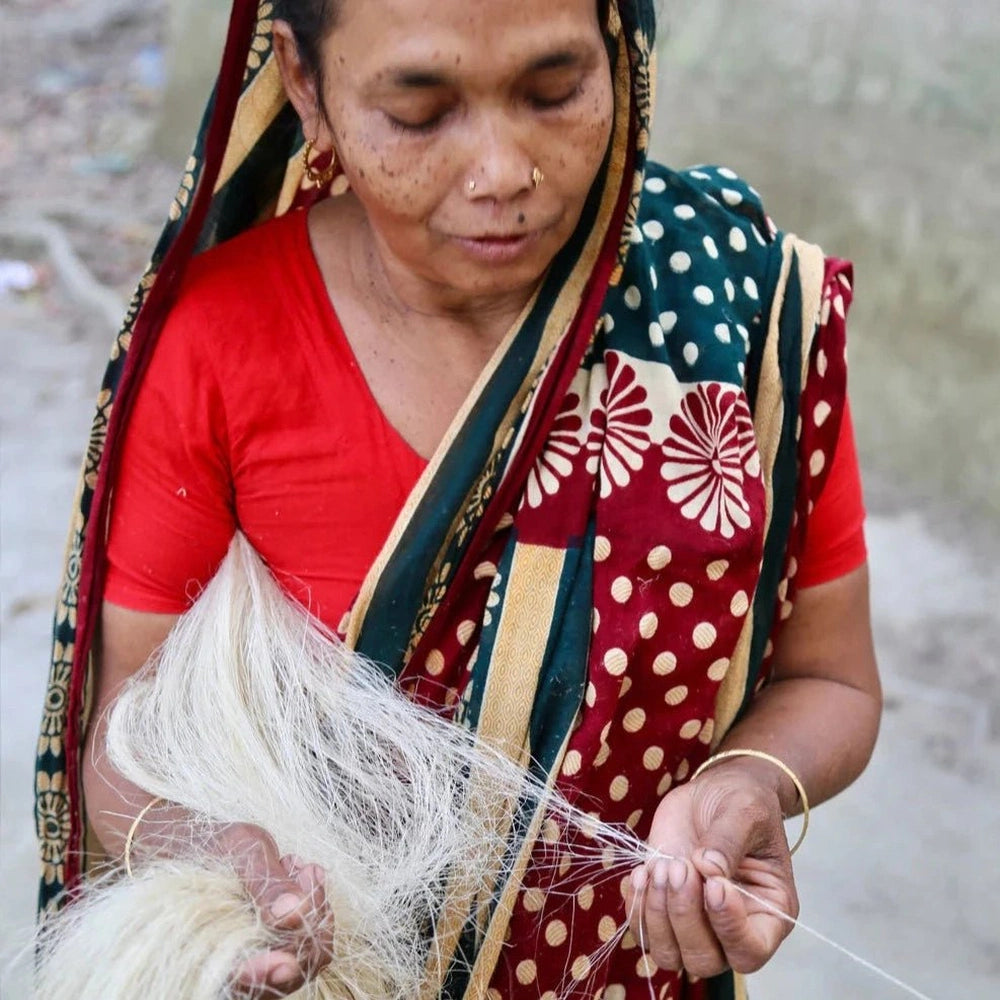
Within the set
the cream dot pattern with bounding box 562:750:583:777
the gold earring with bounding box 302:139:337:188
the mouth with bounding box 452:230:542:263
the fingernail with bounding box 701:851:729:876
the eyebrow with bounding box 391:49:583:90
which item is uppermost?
the eyebrow with bounding box 391:49:583:90

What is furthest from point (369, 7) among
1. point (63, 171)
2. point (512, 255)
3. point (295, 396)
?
point (63, 171)

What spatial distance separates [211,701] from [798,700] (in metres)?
0.69

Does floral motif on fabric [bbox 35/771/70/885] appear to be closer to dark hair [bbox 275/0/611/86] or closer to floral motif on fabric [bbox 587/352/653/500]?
floral motif on fabric [bbox 587/352/653/500]

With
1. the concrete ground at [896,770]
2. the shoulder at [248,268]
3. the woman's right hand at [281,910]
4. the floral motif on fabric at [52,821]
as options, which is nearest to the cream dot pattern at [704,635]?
the woman's right hand at [281,910]

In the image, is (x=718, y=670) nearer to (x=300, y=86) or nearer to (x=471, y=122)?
(x=471, y=122)

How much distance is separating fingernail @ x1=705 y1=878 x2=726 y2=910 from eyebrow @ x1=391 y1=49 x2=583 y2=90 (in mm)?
787

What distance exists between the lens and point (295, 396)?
1.58 m

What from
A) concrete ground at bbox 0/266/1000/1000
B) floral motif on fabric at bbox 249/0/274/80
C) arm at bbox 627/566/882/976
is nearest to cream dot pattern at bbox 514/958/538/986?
arm at bbox 627/566/882/976

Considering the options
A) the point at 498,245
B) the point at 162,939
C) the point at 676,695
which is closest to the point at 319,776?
the point at 162,939

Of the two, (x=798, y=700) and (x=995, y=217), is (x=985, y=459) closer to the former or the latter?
(x=995, y=217)

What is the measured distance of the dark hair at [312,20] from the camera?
143cm

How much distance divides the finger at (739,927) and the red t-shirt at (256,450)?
0.51 meters

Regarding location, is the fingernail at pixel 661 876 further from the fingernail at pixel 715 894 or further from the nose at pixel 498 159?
the nose at pixel 498 159

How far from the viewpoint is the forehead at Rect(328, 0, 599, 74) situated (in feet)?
4.37
